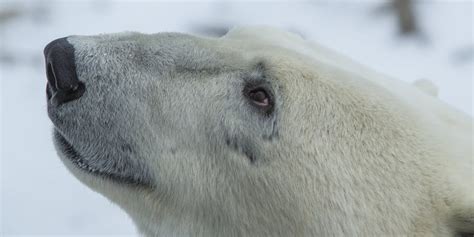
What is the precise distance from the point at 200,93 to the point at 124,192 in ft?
1.25

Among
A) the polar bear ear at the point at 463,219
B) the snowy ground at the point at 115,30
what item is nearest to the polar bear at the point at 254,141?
the polar bear ear at the point at 463,219

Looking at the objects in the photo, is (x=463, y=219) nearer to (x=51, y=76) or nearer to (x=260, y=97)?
(x=260, y=97)

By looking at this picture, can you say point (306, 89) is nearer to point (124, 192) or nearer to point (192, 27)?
point (124, 192)

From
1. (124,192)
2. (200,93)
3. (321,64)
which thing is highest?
(321,64)

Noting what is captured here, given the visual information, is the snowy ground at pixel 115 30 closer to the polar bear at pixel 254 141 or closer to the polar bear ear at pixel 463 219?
the polar bear at pixel 254 141

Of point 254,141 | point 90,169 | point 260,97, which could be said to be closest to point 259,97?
point 260,97

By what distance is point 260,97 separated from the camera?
7.55ft

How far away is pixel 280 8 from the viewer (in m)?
8.20

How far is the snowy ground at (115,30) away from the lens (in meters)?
5.30

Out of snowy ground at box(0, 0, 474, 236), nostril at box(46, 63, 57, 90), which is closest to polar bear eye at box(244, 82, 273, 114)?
nostril at box(46, 63, 57, 90)

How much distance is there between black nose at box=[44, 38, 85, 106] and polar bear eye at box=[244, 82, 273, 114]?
1.56 feet

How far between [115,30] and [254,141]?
5.53 metres

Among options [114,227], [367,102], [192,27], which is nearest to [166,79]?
[367,102]

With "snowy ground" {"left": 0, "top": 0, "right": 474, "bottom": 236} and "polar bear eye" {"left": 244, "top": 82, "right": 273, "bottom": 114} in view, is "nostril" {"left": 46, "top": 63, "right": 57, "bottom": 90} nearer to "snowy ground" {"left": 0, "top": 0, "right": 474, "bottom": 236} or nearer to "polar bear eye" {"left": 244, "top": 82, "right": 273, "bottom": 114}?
"polar bear eye" {"left": 244, "top": 82, "right": 273, "bottom": 114}
